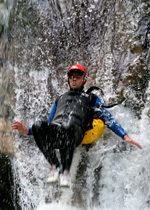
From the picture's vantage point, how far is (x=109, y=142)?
313cm

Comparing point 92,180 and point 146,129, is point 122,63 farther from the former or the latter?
point 92,180

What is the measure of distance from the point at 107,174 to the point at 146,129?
81cm

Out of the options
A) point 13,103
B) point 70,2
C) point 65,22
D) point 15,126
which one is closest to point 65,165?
point 15,126

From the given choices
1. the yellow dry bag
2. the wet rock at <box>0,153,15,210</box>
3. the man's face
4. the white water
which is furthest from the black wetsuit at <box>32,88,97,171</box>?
the wet rock at <box>0,153,15,210</box>

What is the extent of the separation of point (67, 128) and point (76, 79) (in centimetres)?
85

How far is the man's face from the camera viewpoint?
297 cm

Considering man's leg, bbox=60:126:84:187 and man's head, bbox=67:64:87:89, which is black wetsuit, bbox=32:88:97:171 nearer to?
man's leg, bbox=60:126:84:187

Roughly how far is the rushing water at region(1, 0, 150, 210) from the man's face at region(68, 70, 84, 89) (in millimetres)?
670

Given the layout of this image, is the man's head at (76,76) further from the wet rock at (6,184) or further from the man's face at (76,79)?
the wet rock at (6,184)

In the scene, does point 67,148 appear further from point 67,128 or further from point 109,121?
point 109,121

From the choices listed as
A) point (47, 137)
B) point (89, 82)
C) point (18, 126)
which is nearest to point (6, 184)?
point (18, 126)

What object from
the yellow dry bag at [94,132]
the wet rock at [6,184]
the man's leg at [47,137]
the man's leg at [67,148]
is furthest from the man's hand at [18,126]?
the wet rock at [6,184]

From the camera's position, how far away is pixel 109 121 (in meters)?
2.81

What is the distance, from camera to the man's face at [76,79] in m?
2.97
